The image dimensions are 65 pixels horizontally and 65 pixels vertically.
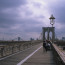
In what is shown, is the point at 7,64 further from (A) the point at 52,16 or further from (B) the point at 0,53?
(A) the point at 52,16

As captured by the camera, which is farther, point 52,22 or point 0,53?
point 52,22

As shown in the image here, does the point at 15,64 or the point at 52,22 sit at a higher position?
the point at 52,22

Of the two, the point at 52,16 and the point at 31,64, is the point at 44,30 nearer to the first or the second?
the point at 52,16

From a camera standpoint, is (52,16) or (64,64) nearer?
(64,64)

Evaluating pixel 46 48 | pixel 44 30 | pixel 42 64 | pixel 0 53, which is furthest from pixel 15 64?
pixel 44 30

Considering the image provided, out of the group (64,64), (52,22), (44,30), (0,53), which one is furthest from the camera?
(44,30)

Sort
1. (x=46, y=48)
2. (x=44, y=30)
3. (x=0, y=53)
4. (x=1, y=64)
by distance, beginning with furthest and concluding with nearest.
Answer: (x=44, y=30) < (x=46, y=48) < (x=0, y=53) < (x=1, y=64)

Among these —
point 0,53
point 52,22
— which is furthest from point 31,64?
point 52,22

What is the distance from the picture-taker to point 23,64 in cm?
1574

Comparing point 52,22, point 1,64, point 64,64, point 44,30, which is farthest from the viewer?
point 44,30

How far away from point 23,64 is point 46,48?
54.3 ft

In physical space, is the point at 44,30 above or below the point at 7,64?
above

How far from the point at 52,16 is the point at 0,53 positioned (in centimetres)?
1624

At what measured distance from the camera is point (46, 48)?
3206 cm
